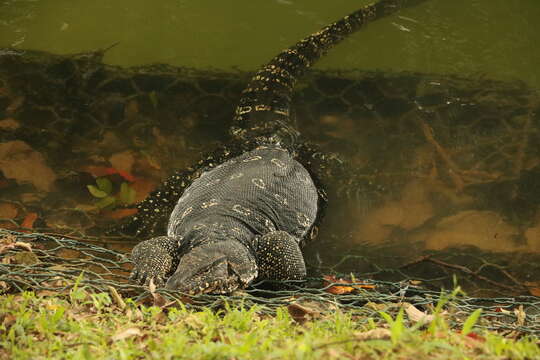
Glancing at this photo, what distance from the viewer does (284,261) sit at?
13.9ft

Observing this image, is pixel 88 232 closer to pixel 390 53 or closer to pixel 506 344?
pixel 506 344

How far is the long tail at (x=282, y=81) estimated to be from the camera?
19.4ft

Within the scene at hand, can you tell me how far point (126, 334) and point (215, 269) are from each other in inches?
43.1

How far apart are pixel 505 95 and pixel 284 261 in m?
4.33

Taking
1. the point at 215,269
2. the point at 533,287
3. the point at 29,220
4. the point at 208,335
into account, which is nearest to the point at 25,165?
the point at 29,220

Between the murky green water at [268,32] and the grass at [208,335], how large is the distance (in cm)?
494

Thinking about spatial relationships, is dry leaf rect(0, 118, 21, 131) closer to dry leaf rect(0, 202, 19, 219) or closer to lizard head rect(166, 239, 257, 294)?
dry leaf rect(0, 202, 19, 219)

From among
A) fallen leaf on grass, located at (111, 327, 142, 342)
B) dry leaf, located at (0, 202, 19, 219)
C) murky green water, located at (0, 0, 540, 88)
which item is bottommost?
dry leaf, located at (0, 202, 19, 219)

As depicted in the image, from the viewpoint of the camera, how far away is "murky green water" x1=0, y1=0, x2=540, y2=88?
24.6 ft

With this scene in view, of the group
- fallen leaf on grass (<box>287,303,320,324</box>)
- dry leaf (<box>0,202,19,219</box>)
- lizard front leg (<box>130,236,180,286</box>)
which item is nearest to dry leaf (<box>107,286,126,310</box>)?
lizard front leg (<box>130,236,180,286</box>)

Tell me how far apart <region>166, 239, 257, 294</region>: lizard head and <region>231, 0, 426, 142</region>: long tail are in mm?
1965

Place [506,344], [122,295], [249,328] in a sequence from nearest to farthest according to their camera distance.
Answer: [506,344]
[249,328]
[122,295]

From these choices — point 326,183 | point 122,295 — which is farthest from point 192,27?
point 122,295

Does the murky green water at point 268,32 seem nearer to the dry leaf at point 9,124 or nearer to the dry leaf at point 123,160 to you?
the dry leaf at point 9,124
